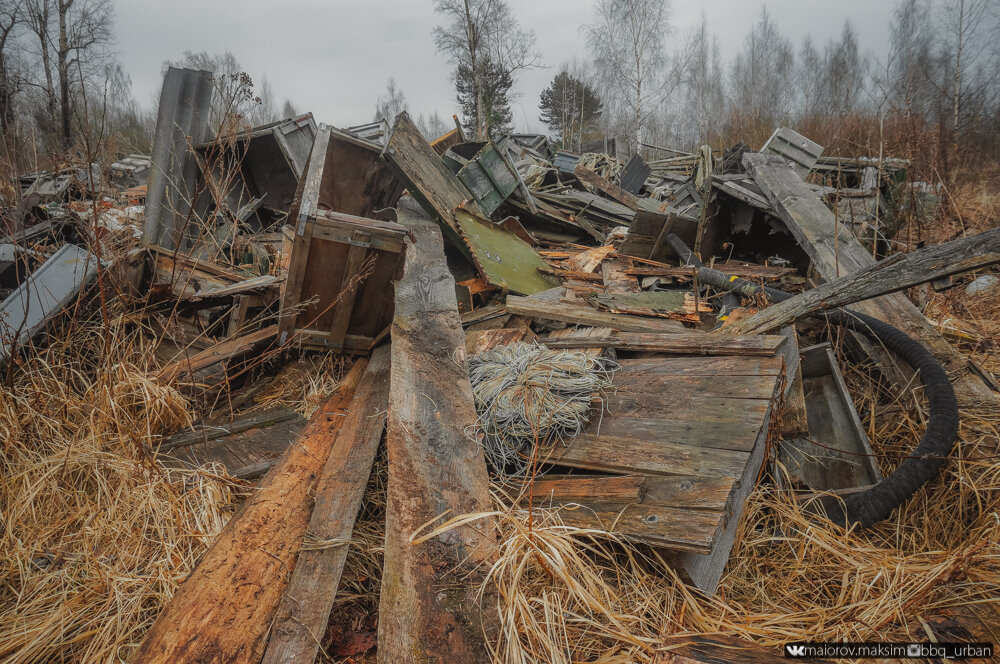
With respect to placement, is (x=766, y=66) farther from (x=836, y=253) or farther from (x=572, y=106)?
(x=836, y=253)

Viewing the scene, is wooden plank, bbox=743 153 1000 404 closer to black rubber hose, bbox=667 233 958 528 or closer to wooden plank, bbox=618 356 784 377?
black rubber hose, bbox=667 233 958 528

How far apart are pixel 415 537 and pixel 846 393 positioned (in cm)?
256

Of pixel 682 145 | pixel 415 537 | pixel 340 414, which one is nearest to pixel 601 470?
pixel 415 537

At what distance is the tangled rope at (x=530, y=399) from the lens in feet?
7.61

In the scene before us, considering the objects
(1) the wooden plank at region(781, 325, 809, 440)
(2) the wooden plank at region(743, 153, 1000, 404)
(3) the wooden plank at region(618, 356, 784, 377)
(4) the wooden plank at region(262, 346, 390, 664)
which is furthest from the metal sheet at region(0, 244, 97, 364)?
(2) the wooden plank at region(743, 153, 1000, 404)

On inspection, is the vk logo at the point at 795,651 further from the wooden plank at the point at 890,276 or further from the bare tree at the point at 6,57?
the bare tree at the point at 6,57

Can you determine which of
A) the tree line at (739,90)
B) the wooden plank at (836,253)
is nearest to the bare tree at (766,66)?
the tree line at (739,90)

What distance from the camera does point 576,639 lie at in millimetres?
1611

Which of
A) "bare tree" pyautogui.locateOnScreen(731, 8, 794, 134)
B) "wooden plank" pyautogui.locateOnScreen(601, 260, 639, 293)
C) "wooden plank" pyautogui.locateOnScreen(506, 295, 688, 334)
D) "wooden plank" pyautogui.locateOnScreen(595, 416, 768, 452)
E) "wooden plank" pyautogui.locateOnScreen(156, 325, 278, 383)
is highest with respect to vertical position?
"bare tree" pyautogui.locateOnScreen(731, 8, 794, 134)

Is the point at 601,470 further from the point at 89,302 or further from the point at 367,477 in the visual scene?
the point at 89,302

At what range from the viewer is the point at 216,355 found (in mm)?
3320

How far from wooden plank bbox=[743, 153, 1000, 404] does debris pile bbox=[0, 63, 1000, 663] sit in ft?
0.08

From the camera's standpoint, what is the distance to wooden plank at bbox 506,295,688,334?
3361 millimetres

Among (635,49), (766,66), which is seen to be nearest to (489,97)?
(635,49)
